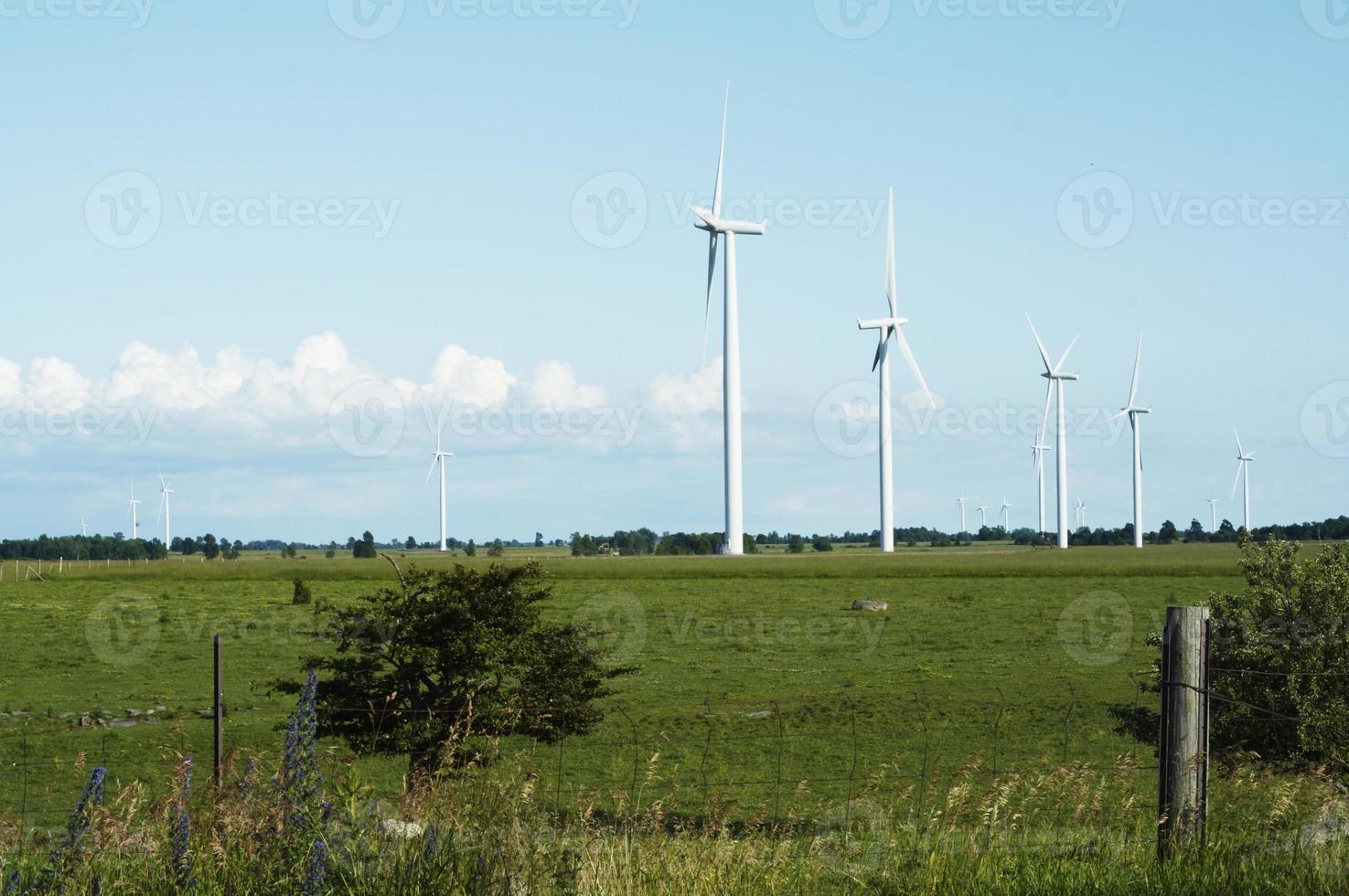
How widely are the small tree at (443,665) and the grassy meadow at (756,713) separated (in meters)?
0.85

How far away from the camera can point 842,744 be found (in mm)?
25656

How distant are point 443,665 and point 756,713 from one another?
12.4 metres

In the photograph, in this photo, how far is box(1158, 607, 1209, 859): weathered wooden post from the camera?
29.1ft

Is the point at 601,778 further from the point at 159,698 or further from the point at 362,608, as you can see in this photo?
the point at 159,698

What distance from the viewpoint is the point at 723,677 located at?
3672cm

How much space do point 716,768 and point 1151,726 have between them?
7.94 meters

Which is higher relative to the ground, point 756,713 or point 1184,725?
point 1184,725

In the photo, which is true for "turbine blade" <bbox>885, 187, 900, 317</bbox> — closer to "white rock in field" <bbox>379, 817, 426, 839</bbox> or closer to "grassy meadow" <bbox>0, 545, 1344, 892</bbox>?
"grassy meadow" <bbox>0, 545, 1344, 892</bbox>

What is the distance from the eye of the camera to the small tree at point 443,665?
17.2 metres

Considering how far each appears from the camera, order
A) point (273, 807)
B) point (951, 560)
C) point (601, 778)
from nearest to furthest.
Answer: point (273, 807), point (601, 778), point (951, 560)

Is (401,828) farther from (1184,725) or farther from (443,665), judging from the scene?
(443,665)

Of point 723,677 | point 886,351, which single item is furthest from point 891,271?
point 723,677

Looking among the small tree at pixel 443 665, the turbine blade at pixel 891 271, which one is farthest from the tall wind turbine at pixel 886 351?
the small tree at pixel 443 665

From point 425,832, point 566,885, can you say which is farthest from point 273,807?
point 566,885
